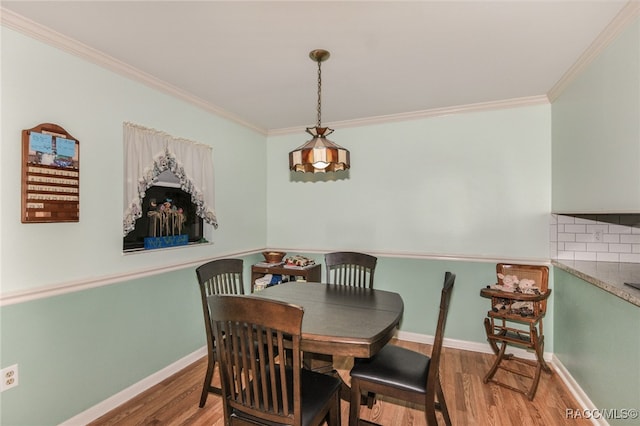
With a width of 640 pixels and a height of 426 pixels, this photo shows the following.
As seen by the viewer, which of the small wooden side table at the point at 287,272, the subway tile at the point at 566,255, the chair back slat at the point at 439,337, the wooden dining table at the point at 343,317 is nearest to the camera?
the wooden dining table at the point at 343,317

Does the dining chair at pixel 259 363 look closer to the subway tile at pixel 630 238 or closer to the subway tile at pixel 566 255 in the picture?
the subway tile at pixel 566 255

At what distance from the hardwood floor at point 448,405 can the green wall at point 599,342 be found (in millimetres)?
246

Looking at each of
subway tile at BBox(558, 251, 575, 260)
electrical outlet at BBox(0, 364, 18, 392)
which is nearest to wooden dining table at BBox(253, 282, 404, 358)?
electrical outlet at BBox(0, 364, 18, 392)

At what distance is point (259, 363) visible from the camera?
1.42 metres

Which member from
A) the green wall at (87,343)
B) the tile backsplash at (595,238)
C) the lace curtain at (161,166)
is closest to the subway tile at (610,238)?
the tile backsplash at (595,238)

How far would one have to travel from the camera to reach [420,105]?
3102 mm

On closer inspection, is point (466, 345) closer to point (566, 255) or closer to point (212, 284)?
point (566, 255)

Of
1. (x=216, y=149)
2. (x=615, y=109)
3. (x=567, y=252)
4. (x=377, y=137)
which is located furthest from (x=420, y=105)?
(x=216, y=149)

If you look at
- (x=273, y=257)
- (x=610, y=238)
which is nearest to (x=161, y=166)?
(x=273, y=257)

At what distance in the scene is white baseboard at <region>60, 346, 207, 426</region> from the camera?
2025 millimetres

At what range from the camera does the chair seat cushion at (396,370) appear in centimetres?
169

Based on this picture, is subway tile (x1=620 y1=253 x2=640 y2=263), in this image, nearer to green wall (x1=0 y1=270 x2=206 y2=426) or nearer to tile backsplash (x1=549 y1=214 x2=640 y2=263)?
tile backsplash (x1=549 y1=214 x2=640 y2=263)

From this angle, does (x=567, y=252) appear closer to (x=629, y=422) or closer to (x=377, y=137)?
(x=629, y=422)

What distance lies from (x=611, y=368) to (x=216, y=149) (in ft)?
11.4
